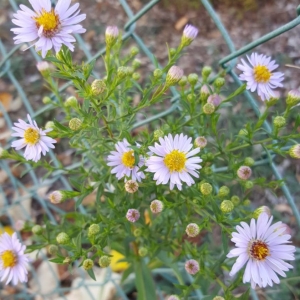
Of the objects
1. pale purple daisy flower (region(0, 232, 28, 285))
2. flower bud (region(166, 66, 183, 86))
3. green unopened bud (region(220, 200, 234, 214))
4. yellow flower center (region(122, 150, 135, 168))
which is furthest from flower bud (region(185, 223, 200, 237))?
pale purple daisy flower (region(0, 232, 28, 285))

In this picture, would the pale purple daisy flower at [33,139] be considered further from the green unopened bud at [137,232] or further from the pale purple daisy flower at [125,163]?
the green unopened bud at [137,232]

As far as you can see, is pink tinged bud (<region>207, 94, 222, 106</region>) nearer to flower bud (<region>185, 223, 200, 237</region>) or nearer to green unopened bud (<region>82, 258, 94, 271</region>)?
flower bud (<region>185, 223, 200, 237</region>)

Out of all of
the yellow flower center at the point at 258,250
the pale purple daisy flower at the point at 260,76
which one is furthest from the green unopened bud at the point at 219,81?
the yellow flower center at the point at 258,250

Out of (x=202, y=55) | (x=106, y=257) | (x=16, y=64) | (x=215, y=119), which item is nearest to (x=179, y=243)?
(x=106, y=257)

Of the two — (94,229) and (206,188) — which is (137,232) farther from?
(206,188)

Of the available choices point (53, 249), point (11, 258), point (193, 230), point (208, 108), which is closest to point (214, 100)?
point (208, 108)
